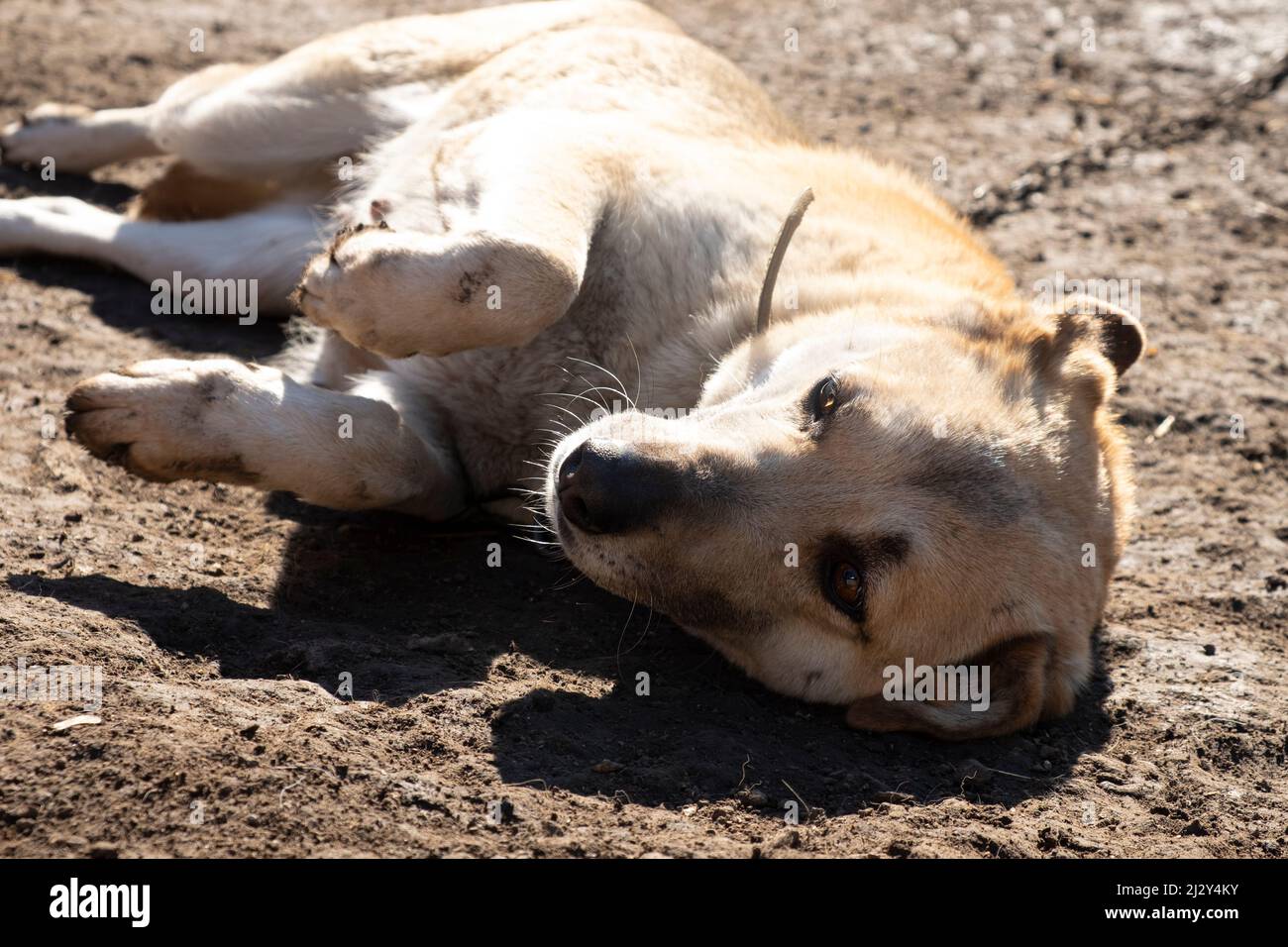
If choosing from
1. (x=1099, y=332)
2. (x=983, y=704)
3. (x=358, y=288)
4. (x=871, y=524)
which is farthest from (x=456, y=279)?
(x=1099, y=332)

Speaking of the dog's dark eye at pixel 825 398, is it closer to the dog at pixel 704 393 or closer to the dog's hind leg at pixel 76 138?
the dog at pixel 704 393

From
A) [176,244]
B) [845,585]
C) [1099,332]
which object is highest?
[176,244]

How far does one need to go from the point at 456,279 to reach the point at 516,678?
3.27ft

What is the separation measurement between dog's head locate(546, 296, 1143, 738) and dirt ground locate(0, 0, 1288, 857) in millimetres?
171

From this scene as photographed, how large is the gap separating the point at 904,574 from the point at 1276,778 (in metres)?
1.11

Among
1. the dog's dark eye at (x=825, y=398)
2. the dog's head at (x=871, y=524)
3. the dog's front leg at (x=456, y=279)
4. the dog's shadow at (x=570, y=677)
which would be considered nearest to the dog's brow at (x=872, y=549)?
the dog's head at (x=871, y=524)

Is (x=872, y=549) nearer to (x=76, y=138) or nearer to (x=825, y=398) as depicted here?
(x=825, y=398)

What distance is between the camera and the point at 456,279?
325cm

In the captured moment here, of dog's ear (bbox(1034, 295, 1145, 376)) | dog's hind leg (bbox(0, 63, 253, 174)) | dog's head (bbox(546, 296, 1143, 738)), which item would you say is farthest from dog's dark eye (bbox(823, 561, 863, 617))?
dog's hind leg (bbox(0, 63, 253, 174))

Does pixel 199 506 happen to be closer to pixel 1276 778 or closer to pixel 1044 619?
pixel 1044 619

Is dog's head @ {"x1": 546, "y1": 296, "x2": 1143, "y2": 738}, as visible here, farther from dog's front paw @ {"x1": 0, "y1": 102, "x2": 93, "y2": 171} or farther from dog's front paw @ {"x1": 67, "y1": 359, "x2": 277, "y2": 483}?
dog's front paw @ {"x1": 0, "y1": 102, "x2": 93, "y2": 171}

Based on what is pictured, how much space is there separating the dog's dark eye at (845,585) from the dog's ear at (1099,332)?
3.07 ft

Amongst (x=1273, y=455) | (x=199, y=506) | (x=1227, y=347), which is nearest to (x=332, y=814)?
(x=199, y=506)

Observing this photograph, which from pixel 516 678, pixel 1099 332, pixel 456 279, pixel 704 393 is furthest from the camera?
pixel 1099 332
